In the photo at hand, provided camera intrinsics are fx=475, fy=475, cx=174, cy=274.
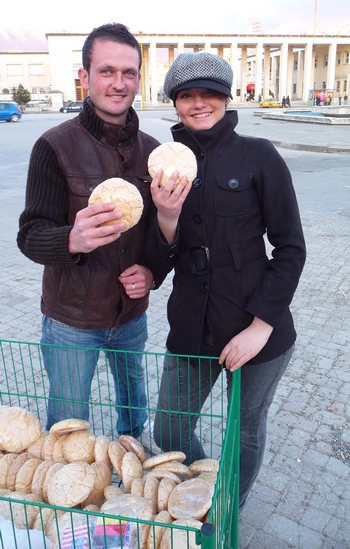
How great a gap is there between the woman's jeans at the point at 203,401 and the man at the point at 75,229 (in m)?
0.25

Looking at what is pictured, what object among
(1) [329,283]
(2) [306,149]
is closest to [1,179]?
(1) [329,283]

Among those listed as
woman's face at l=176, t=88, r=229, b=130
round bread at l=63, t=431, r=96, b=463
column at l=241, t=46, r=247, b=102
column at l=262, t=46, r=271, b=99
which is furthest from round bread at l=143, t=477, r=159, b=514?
column at l=262, t=46, r=271, b=99

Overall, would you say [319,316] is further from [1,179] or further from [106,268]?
[1,179]

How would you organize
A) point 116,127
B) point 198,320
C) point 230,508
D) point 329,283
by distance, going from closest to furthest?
point 230,508 < point 198,320 < point 116,127 < point 329,283

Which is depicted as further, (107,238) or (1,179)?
(1,179)

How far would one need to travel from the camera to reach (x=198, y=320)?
84.3 inches

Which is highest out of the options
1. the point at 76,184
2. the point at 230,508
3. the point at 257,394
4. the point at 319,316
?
the point at 76,184

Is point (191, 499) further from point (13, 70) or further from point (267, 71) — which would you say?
point (267, 71)

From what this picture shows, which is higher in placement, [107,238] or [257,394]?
[107,238]

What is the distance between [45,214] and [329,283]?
487cm

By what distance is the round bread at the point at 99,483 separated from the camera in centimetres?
205

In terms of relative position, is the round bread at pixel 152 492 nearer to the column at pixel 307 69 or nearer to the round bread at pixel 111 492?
the round bread at pixel 111 492

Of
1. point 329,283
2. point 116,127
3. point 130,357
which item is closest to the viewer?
point 116,127

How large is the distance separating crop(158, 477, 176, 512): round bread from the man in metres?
0.33
